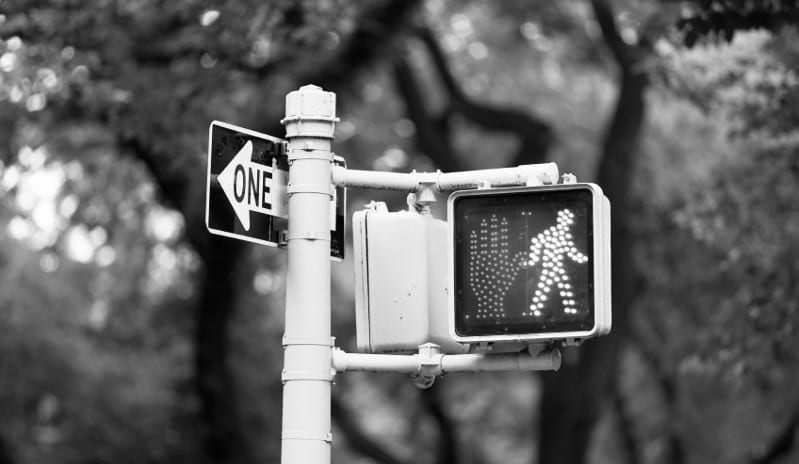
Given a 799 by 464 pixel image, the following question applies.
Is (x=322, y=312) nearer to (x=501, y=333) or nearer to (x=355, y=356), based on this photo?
(x=355, y=356)

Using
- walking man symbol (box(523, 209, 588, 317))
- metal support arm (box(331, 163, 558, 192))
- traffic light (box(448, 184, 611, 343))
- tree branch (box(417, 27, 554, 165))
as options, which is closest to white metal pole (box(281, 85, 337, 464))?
metal support arm (box(331, 163, 558, 192))

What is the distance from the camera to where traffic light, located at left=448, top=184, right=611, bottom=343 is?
181 inches

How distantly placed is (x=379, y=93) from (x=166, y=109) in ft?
29.2

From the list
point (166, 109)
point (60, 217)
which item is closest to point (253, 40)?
point (166, 109)

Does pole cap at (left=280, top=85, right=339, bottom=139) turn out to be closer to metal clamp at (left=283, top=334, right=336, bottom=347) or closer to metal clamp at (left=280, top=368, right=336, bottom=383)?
metal clamp at (left=283, top=334, right=336, bottom=347)

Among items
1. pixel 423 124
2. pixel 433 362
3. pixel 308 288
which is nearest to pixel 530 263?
pixel 433 362

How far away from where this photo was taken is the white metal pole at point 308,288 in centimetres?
497

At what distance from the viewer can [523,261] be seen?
4715mm

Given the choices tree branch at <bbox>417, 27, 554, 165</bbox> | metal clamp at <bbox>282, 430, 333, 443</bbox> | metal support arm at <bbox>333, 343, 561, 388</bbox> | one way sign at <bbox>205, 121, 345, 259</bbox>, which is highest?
tree branch at <bbox>417, 27, 554, 165</bbox>

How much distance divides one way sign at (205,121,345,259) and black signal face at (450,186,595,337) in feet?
2.03

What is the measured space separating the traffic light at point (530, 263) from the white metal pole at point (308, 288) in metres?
0.51

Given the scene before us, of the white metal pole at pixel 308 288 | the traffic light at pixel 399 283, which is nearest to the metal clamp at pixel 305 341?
the white metal pole at pixel 308 288

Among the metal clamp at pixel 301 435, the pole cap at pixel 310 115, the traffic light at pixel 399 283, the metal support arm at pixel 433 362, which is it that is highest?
the pole cap at pixel 310 115

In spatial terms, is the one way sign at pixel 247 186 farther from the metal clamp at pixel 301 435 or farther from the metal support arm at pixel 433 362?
the metal clamp at pixel 301 435
